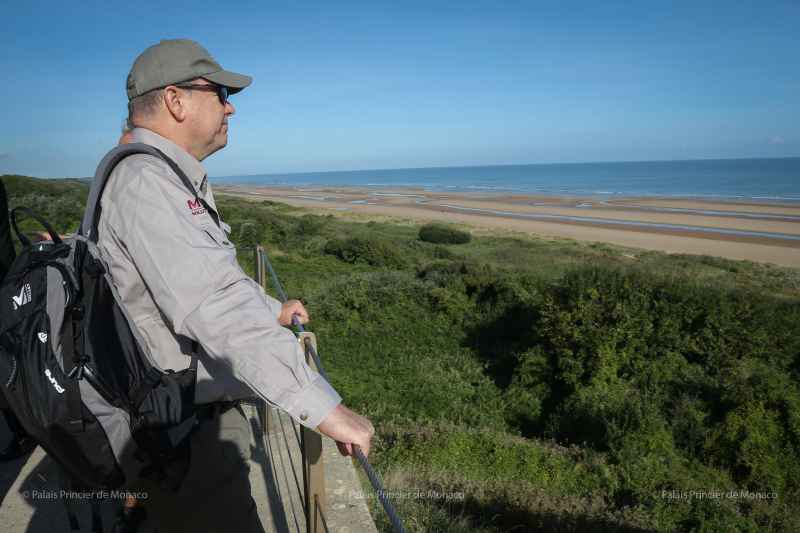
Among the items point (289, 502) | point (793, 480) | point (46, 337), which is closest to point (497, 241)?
point (793, 480)

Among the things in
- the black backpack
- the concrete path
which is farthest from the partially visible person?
the black backpack

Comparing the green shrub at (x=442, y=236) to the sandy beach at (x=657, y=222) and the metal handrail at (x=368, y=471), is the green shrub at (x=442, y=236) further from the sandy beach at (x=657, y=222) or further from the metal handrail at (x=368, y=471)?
the metal handrail at (x=368, y=471)

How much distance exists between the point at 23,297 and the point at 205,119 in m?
0.65

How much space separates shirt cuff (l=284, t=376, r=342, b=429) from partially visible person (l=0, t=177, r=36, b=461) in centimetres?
240

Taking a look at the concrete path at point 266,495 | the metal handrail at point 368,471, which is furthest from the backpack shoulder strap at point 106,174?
the concrete path at point 266,495

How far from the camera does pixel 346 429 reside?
1253 millimetres

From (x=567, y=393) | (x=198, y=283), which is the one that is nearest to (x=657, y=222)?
(x=567, y=393)

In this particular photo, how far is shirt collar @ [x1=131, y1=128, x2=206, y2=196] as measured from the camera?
4.71ft

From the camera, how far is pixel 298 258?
17656 millimetres

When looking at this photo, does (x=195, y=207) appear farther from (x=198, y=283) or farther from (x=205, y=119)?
(x=205, y=119)

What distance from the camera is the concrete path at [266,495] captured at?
2.88 m

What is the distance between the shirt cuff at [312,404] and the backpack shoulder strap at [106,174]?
0.54 metres

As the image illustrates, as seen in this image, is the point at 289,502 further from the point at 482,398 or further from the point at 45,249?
the point at 482,398

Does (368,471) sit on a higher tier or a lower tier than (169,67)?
lower
